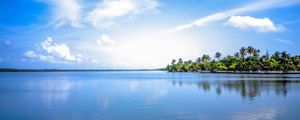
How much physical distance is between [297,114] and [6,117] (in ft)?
66.6

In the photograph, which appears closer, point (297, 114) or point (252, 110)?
point (297, 114)

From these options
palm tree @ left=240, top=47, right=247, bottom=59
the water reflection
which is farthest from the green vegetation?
the water reflection

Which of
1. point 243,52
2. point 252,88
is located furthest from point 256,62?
point 252,88

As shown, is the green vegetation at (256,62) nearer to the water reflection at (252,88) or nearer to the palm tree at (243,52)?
the palm tree at (243,52)

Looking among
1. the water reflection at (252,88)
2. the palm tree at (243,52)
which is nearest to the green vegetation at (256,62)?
the palm tree at (243,52)

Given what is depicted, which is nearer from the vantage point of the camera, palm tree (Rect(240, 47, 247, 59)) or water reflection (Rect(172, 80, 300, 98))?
water reflection (Rect(172, 80, 300, 98))

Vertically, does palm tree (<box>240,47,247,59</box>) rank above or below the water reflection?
above

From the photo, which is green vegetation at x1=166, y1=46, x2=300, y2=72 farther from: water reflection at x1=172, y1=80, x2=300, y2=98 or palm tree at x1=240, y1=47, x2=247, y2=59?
water reflection at x1=172, y1=80, x2=300, y2=98

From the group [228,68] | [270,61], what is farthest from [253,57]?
[228,68]

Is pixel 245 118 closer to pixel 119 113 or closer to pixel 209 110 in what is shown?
pixel 209 110

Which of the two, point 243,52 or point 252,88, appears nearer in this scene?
point 252,88

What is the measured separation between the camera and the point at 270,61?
5369 inches

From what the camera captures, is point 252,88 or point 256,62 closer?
point 252,88

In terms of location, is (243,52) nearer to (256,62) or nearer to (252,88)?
(256,62)
